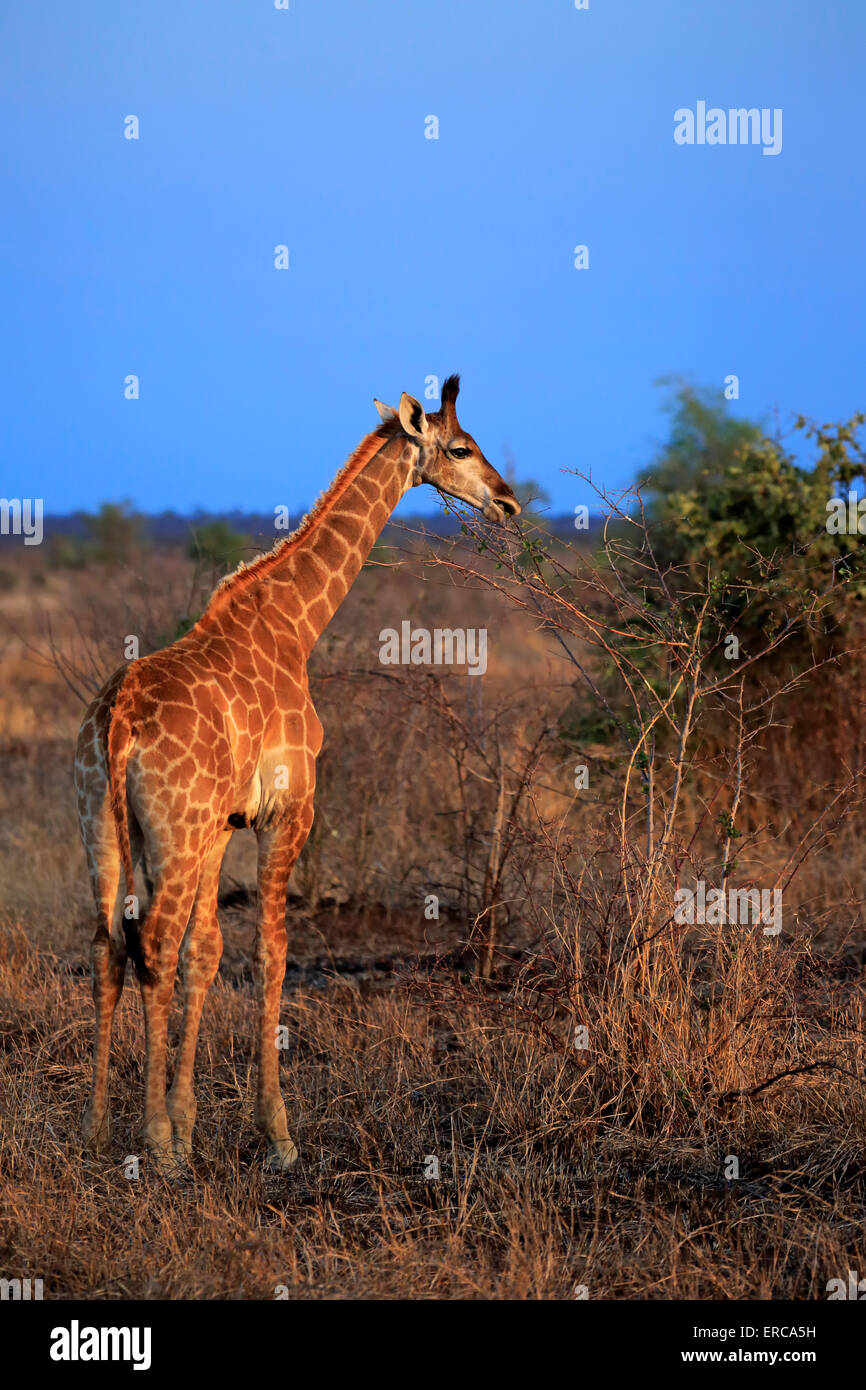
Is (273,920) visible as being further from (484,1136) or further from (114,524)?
(114,524)

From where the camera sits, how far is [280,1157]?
200 inches

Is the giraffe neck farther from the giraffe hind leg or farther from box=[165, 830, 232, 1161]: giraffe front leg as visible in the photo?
the giraffe hind leg

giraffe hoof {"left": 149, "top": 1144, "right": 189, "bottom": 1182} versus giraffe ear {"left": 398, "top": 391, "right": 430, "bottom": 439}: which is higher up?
giraffe ear {"left": 398, "top": 391, "right": 430, "bottom": 439}

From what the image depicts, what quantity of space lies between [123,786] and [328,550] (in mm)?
1700

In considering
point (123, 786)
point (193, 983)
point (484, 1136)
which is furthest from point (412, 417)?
point (484, 1136)

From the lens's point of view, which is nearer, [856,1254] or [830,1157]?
[856,1254]

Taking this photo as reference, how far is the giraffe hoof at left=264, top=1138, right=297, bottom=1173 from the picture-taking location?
5055mm

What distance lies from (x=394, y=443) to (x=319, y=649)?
3.28 m

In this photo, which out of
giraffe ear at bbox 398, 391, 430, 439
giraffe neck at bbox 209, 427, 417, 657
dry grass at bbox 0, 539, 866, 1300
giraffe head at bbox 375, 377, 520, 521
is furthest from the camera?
giraffe head at bbox 375, 377, 520, 521

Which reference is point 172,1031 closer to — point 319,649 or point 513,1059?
point 513,1059

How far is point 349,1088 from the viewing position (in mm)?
5637

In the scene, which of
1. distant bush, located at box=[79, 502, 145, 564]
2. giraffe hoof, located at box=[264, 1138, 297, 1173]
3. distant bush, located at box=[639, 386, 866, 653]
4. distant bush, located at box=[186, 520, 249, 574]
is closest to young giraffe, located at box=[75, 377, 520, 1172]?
giraffe hoof, located at box=[264, 1138, 297, 1173]

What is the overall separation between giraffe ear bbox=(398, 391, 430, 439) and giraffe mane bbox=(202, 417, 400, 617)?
185mm

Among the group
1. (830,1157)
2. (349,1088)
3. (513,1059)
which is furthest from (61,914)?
(830,1157)
